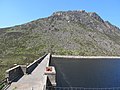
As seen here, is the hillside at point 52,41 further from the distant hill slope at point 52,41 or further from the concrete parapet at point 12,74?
the concrete parapet at point 12,74

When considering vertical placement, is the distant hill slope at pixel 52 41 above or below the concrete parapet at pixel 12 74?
above

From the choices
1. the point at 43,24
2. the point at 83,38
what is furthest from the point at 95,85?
the point at 43,24

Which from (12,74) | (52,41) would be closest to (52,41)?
(52,41)

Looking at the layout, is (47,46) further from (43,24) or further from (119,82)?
(119,82)

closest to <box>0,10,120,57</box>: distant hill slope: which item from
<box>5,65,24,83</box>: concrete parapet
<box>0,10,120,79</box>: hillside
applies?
<box>0,10,120,79</box>: hillside

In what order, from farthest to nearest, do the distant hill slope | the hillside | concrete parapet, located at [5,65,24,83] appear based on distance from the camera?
the distant hill slope, the hillside, concrete parapet, located at [5,65,24,83]

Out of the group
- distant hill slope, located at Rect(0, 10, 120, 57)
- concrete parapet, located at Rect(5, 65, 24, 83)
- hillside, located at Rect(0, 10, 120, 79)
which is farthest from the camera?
distant hill slope, located at Rect(0, 10, 120, 57)

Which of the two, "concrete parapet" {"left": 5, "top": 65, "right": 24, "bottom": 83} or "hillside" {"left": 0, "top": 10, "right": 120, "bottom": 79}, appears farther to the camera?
"hillside" {"left": 0, "top": 10, "right": 120, "bottom": 79}

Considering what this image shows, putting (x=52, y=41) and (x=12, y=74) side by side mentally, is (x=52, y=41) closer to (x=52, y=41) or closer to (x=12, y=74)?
(x=52, y=41)

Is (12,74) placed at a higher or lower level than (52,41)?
lower

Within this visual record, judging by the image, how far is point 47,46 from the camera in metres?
126

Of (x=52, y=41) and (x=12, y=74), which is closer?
(x=12, y=74)

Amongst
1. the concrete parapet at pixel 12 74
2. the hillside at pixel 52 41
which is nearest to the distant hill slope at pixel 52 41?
the hillside at pixel 52 41

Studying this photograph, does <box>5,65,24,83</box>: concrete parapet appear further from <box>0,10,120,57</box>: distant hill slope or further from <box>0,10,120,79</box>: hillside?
<box>0,10,120,57</box>: distant hill slope
